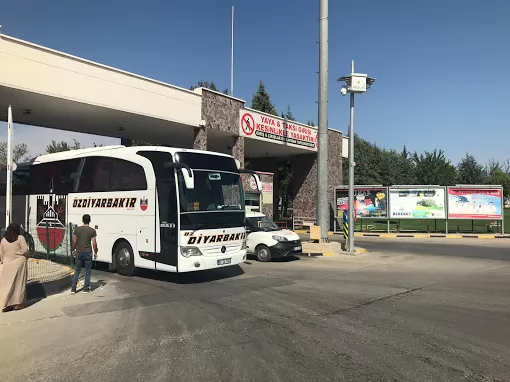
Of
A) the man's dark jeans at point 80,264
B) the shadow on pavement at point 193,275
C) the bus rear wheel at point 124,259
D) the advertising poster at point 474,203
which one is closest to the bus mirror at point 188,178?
the man's dark jeans at point 80,264

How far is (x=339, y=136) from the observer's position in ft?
110

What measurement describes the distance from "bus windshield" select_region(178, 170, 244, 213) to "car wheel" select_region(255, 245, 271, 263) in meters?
3.73

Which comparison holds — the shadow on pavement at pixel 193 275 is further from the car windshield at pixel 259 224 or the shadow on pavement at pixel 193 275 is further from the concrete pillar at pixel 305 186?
the concrete pillar at pixel 305 186

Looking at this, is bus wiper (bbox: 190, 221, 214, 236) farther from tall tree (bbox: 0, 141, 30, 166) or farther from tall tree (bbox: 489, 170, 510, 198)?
tall tree (bbox: 489, 170, 510, 198)

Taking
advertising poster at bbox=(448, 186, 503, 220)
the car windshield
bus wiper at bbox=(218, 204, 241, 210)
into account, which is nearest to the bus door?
bus wiper at bbox=(218, 204, 241, 210)

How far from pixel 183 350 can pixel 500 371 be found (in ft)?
12.5

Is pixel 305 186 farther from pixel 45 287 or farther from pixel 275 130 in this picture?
pixel 45 287

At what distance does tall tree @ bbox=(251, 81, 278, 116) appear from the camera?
45062 mm

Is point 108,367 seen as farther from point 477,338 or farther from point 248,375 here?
point 477,338

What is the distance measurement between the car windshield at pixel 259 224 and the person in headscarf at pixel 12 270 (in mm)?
8844

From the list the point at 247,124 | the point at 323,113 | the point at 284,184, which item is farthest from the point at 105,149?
the point at 284,184

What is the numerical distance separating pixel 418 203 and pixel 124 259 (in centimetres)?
2084

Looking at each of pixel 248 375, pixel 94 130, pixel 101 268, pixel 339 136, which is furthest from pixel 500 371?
pixel 339 136

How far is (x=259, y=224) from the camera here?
15.9 m
